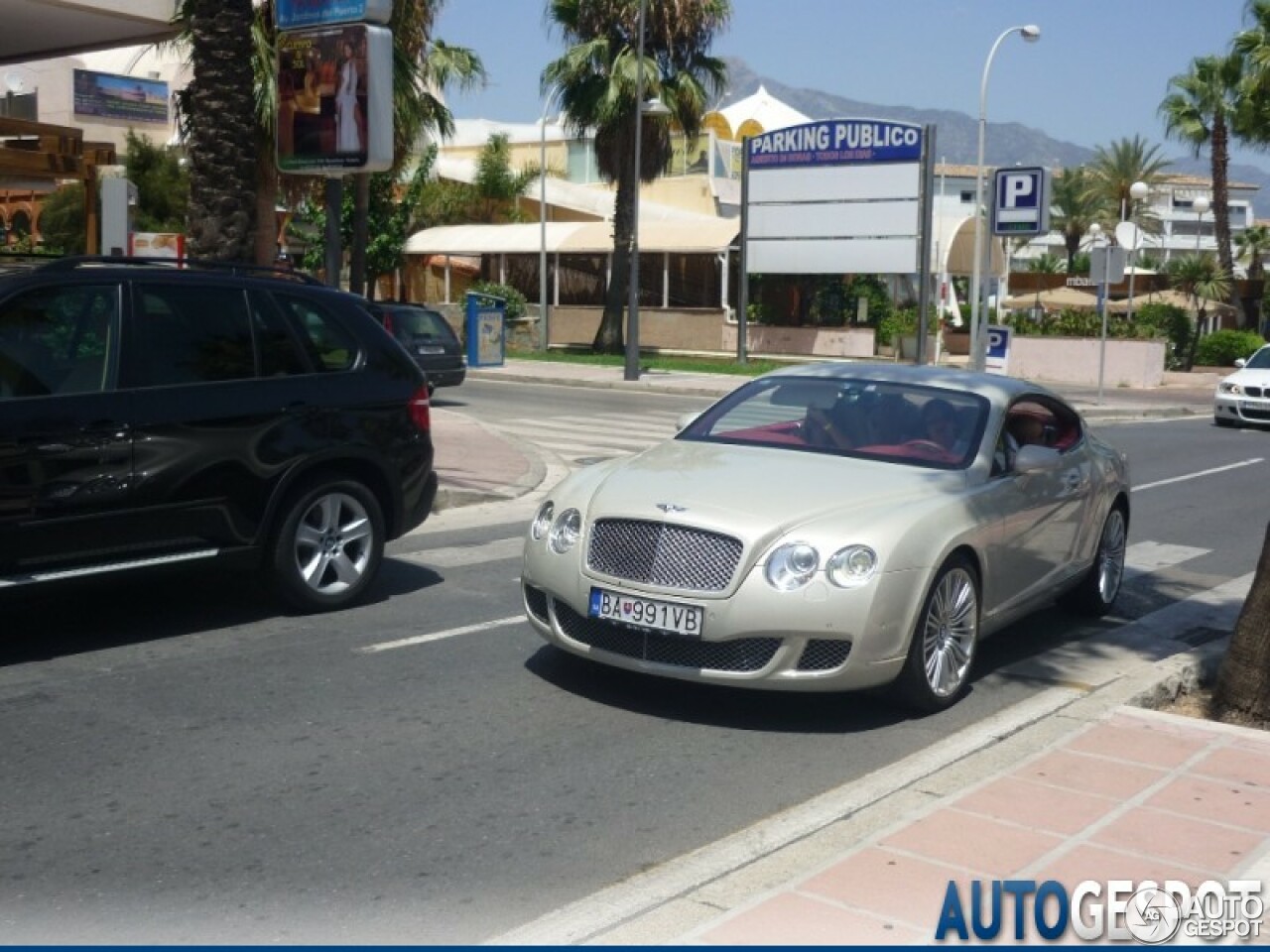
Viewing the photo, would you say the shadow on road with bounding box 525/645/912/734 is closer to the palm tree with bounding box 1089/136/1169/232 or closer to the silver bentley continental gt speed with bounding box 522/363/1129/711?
the silver bentley continental gt speed with bounding box 522/363/1129/711

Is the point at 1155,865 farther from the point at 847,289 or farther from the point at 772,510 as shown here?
the point at 847,289

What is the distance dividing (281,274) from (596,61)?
31.4m

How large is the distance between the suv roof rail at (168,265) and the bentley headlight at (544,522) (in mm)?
2445

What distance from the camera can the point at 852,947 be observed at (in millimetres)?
4145

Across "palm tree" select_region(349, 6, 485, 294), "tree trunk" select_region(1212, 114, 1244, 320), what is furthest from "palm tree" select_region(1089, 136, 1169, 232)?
"palm tree" select_region(349, 6, 485, 294)

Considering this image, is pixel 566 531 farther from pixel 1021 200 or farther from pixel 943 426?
pixel 1021 200

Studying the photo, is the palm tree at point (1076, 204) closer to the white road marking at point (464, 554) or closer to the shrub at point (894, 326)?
the shrub at point (894, 326)

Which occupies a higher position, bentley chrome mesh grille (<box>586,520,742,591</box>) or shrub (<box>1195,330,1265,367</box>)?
shrub (<box>1195,330,1265,367</box>)

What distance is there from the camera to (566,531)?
6848 mm

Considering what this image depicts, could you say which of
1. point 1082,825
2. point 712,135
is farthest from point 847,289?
point 1082,825

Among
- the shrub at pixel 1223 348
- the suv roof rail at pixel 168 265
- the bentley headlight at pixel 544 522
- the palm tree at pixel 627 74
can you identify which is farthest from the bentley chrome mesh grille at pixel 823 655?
the shrub at pixel 1223 348

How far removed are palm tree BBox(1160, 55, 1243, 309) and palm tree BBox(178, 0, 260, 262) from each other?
134 feet

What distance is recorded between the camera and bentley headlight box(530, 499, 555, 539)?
6.97 metres

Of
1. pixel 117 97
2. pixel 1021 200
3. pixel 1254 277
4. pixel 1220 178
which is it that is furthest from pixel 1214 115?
pixel 117 97
